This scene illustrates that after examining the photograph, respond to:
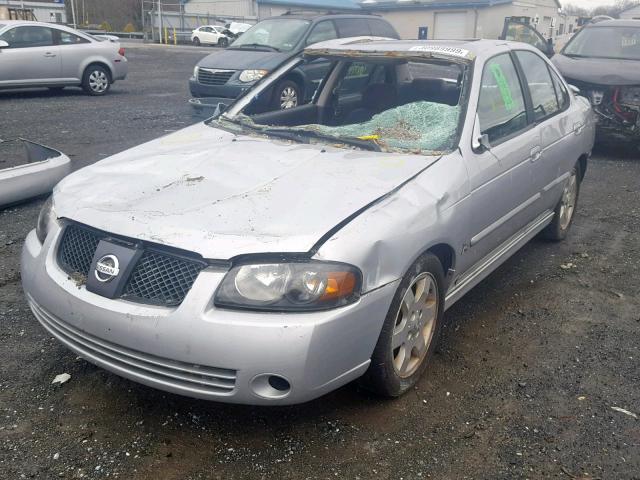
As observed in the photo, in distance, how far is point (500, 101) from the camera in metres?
4.11

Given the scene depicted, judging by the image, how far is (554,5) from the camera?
5609cm

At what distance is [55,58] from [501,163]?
11.8 m

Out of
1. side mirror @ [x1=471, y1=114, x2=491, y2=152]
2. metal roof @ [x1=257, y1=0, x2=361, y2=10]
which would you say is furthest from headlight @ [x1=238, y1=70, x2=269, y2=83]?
metal roof @ [x1=257, y1=0, x2=361, y2=10]

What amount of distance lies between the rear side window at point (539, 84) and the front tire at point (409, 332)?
6.23 ft

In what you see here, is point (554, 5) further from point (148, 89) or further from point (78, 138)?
point (78, 138)

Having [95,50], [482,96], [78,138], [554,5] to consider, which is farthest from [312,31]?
[554,5]

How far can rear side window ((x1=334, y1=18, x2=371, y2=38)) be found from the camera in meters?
11.4

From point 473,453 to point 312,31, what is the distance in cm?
929

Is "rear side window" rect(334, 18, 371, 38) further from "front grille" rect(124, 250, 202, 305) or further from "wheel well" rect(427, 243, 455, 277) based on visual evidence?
"front grille" rect(124, 250, 202, 305)

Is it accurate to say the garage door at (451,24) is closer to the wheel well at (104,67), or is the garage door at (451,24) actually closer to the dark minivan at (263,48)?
the wheel well at (104,67)

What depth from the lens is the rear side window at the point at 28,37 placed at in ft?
41.9

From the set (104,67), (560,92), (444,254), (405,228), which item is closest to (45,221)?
(405,228)

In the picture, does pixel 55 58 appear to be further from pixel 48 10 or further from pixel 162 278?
pixel 48 10

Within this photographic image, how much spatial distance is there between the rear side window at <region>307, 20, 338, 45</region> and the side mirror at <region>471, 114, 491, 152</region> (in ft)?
25.2
